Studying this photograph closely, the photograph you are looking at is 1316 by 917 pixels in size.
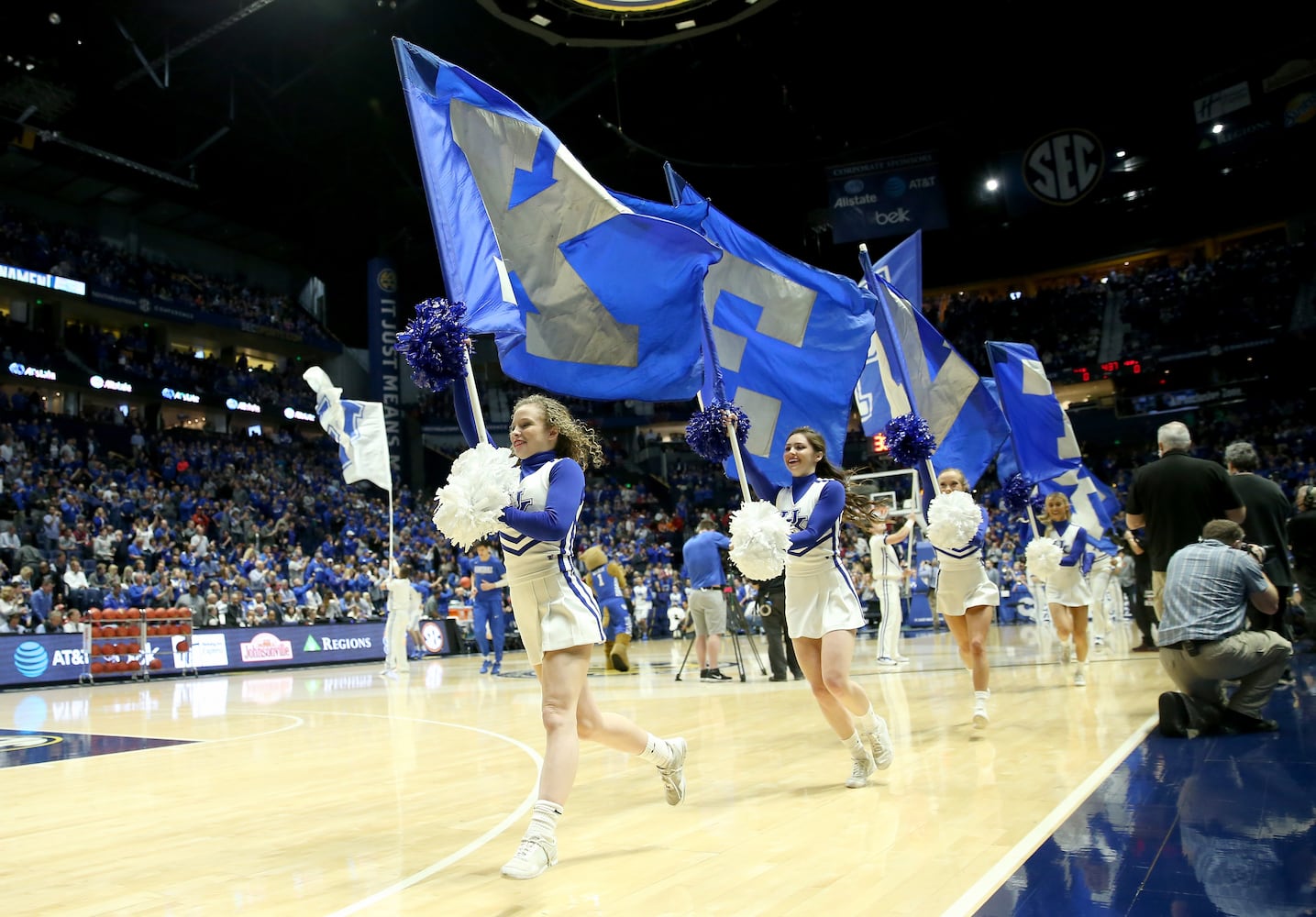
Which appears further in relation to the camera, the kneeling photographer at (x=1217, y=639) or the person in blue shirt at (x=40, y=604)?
the person in blue shirt at (x=40, y=604)

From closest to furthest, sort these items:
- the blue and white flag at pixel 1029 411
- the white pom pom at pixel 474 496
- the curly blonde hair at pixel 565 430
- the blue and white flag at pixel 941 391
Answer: the white pom pom at pixel 474 496 < the curly blonde hair at pixel 565 430 < the blue and white flag at pixel 941 391 < the blue and white flag at pixel 1029 411

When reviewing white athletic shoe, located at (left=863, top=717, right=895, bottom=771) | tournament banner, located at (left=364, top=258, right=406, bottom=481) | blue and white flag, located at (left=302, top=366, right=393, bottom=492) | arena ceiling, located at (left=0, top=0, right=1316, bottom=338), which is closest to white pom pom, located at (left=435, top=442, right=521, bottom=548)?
white athletic shoe, located at (left=863, top=717, right=895, bottom=771)

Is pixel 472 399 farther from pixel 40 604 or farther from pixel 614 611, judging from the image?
pixel 40 604

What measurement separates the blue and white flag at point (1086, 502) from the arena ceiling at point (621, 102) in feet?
37.5

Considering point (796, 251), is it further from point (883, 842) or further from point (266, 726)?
point (883, 842)

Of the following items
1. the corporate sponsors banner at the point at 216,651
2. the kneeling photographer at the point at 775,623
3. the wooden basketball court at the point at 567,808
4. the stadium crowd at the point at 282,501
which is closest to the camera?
the wooden basketball court at the point at 567,808

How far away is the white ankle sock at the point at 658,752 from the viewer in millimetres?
4266

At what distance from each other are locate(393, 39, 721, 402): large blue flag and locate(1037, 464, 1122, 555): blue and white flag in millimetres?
7330

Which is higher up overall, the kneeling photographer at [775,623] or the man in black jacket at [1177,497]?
the man in black jacket at [1177,497]

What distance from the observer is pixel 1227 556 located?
229 inches

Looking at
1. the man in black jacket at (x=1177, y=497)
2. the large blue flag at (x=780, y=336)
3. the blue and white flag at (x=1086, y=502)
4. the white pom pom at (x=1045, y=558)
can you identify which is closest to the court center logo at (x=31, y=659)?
the large blue flag at (x=780, y=336)

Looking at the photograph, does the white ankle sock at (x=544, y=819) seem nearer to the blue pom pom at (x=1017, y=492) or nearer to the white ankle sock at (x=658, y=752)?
the white ankle sock at (x=658, y=752)

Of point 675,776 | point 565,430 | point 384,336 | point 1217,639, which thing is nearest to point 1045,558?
point 1217,639

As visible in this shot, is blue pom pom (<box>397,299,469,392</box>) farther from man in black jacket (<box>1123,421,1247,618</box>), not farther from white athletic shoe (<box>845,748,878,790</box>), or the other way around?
man in black jacket (<box>1123,421,1247,618</box>)
